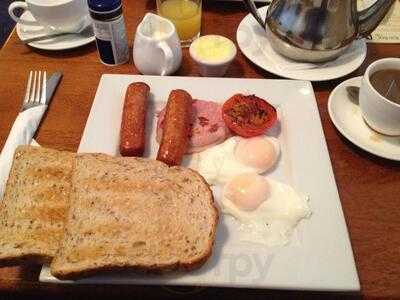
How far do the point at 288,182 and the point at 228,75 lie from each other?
0.48 m

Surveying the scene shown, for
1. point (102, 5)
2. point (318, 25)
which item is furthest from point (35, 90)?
point (318, 25)

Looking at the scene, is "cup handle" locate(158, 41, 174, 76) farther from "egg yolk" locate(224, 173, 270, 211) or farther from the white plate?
"egg yolk" locate(224, 173, 270, 211)

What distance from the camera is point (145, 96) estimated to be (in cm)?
110

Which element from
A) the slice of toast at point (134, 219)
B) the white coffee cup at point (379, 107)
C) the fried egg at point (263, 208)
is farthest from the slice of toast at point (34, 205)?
the white coffee cup at point (379, 107)

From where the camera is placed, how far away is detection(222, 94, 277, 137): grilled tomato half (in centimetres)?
105

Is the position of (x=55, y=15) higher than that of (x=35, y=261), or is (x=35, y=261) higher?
(x=55, y=15)

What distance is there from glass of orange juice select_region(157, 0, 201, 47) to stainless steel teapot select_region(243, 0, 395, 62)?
0.21 meters

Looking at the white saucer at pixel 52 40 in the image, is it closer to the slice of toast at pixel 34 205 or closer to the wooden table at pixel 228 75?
the wooden table at pixel 228 75

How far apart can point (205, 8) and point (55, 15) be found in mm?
567

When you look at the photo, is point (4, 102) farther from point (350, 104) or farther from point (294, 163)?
point (350, 104)

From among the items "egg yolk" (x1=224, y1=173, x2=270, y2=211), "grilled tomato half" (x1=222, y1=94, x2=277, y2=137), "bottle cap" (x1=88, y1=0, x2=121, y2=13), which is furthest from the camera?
"bottle cap" (x1=88, y1=0, x2=121, y2=13)

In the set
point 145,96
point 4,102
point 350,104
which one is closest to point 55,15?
point 4,102

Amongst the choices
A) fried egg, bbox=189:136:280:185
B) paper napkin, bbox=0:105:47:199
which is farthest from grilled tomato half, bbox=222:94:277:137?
paper napkin, bbox=0:105:47:199

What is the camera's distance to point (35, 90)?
1.21 meters
